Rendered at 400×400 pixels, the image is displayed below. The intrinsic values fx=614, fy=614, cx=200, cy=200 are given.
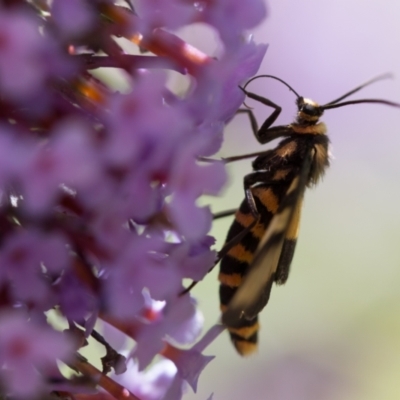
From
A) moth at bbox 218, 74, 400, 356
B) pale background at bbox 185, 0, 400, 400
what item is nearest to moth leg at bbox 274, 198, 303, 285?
moth at bbox 218, 74, 400, 356

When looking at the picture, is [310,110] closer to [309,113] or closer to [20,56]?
[309,113]

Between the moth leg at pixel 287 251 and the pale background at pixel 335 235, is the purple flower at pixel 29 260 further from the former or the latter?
the pale background at pixel 335 235

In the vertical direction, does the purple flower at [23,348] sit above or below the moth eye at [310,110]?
below

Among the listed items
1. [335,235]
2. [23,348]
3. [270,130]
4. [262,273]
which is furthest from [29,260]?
[335,235]

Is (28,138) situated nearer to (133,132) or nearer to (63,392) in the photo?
(133,132)

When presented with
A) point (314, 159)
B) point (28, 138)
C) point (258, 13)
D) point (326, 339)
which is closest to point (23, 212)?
point (28, 138)

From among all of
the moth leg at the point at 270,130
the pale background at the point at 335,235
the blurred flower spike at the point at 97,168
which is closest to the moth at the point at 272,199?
the moth leg at the point at 270,130

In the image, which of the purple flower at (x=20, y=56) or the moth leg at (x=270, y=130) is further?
the moth leg at (x=270, y=130)
